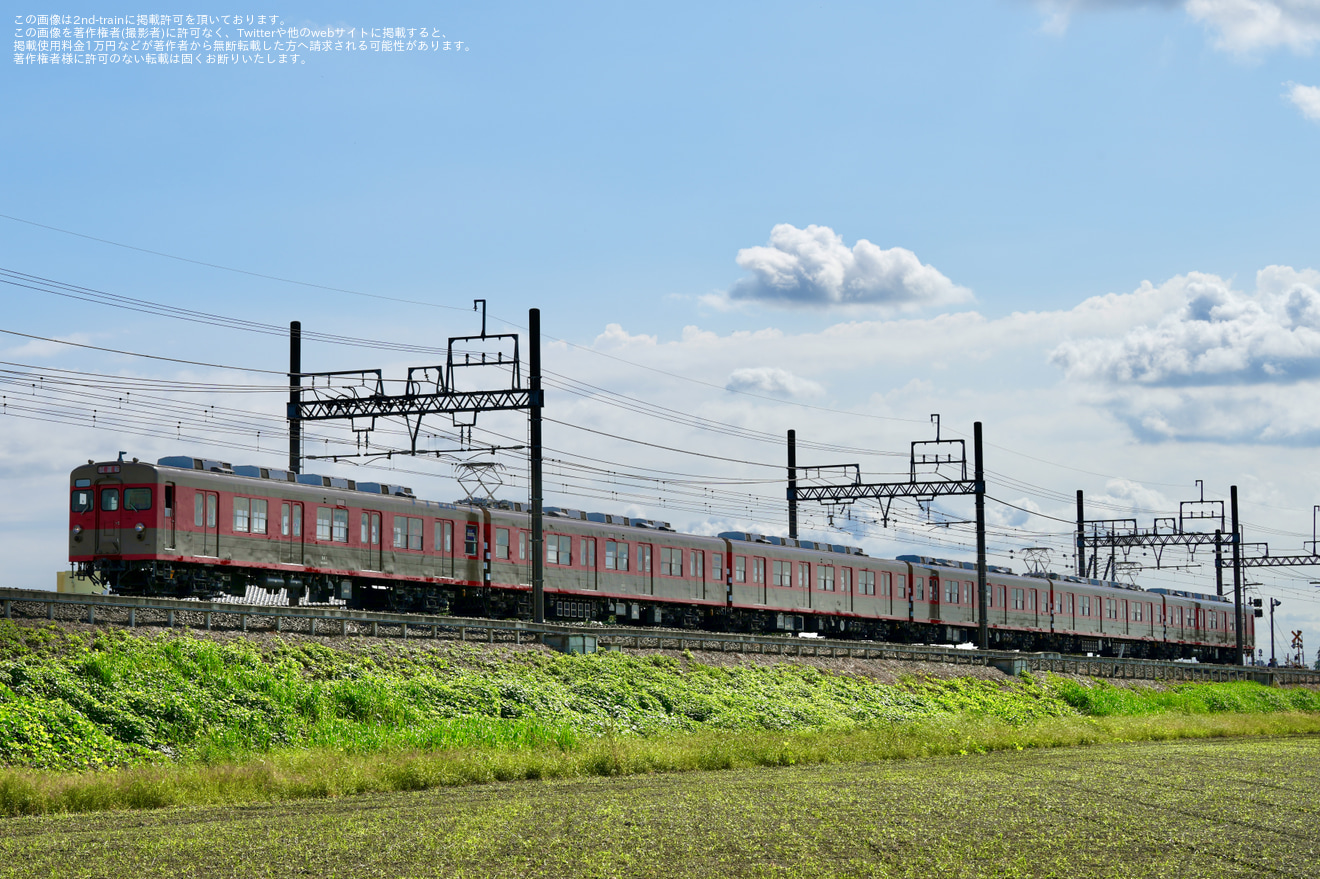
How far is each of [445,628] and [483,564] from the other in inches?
327

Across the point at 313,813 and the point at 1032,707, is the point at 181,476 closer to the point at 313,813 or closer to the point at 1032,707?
the point at 313,813

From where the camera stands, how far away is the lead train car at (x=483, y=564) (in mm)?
31531

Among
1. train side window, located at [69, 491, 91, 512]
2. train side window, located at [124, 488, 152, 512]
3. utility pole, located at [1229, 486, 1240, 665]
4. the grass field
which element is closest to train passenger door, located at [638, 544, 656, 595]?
train side window, located at [124, 488, 152, 512]

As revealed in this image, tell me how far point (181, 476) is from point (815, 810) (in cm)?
1934

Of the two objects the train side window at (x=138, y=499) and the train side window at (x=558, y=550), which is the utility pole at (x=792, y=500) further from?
the train side window at (x=138, y=499)

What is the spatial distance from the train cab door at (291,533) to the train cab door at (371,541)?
6.70ft

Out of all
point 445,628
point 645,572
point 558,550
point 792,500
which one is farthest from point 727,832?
point 792,500

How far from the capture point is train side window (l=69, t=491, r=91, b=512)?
105 feet

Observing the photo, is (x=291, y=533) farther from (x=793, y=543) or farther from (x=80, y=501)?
(x=793, y=543)

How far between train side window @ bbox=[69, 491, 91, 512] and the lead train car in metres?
0.07

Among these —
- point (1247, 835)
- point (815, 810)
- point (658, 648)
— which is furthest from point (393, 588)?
point (1247, 835)

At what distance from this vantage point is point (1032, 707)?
42.1 meters

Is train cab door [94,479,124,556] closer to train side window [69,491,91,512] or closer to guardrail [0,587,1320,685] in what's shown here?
train side window [69,491,91,512]

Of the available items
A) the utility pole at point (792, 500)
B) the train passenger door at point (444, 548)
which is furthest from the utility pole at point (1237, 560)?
the train passenger door at point (444, 548)
